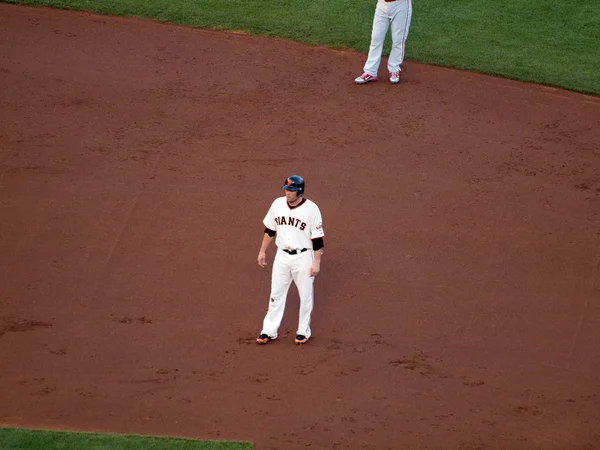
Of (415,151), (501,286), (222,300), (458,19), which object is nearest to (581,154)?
(415,151)

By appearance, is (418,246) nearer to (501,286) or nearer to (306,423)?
(501,286)

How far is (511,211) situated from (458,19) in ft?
16.3

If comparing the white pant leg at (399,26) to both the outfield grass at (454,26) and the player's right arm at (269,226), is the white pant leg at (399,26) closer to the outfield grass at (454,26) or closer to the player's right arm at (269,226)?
the outfield grass at (454,26)

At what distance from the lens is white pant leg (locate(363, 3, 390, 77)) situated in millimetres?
12375

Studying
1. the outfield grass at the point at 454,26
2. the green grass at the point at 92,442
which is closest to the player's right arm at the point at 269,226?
the green grass at the point at 92,442

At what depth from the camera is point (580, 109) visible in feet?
40.5

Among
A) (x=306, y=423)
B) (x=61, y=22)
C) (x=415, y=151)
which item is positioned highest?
(x=61, y=22)

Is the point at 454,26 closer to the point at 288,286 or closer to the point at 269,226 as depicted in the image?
the point at 269,226

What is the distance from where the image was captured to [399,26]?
40.7 feet

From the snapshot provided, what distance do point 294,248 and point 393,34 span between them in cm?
521

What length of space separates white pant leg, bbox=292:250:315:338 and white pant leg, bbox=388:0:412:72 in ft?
16.5

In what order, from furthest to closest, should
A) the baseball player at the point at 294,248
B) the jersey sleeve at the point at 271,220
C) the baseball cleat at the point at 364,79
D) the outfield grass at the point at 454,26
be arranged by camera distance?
the outfield grass at the point at 454,26
the baseball cleat at the point at 364,79
the jersey sleeve at the point at 271,220
the baseball player at the point at 294,248

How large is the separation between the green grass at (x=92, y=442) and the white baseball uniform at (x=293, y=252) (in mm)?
1446

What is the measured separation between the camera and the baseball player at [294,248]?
27.0 ft
